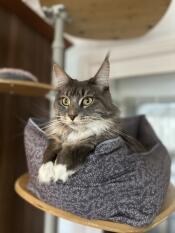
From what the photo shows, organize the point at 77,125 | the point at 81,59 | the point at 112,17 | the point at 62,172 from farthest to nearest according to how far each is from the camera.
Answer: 1. the point at 81,59
2. the point at 112,17
3. the point at 77,125
4. the point at 62,172

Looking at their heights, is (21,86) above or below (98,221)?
above

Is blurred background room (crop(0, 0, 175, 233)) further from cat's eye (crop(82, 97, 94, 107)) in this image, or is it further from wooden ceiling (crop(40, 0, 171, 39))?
cat's eye (crop(82, 97, 94, 107))

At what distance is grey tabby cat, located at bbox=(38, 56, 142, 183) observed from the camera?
854mm

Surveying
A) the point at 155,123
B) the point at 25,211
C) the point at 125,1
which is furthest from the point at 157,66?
the point at 25,211

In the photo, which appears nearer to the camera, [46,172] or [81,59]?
[46,172]

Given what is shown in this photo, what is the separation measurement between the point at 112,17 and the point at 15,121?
56 cm

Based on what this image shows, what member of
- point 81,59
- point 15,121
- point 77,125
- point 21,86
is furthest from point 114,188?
point 81,59

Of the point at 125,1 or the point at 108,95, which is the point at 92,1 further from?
the point at 108,95

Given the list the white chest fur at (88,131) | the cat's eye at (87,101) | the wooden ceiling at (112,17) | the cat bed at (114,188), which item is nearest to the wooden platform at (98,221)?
the cat bed at (114,188)

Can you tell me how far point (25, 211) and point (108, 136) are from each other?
26.0 inches

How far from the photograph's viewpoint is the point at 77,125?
3.09 feet

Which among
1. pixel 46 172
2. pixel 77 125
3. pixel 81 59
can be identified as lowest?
pixel 46 172

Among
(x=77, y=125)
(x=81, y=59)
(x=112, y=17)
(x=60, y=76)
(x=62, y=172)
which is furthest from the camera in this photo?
(x=81, y=59)

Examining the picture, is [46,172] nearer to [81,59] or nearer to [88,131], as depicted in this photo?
[88,131]
